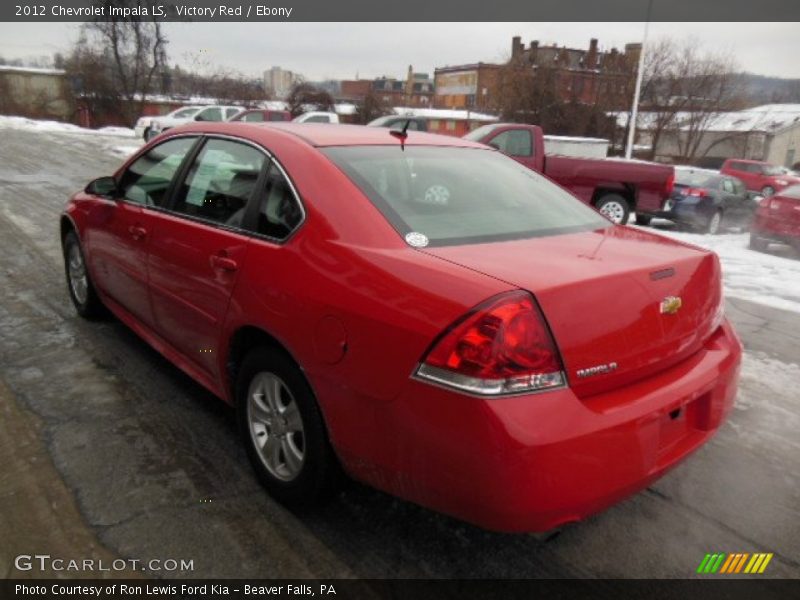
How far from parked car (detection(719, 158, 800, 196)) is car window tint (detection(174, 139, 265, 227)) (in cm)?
2421

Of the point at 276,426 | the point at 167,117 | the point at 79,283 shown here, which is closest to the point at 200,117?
the point at 167,117

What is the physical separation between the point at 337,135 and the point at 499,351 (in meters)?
1.68

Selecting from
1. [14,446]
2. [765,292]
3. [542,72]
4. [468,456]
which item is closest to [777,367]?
[765,292]

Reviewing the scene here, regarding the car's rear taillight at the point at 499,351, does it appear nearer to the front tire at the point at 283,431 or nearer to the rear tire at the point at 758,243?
the front tire at the point at 283,431

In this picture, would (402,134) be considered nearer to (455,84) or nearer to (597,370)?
(597,370)

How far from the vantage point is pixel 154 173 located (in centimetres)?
377

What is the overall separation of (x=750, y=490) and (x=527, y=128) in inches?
359

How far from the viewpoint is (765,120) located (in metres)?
47.2

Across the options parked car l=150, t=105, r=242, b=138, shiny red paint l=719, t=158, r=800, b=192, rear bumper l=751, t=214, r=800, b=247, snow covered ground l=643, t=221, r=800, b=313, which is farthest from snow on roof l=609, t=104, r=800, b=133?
snow covered ground l=643, t=221, r=800, b=313

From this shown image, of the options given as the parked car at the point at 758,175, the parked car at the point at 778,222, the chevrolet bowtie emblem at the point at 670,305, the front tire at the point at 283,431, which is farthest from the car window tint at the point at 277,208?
the parked car at the point at 758,175

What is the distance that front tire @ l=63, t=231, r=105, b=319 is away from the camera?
4645 mm

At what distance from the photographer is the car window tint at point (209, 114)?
2274 cm

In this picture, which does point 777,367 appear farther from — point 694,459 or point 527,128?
point 527,128

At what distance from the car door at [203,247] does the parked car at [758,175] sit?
24255 mm
